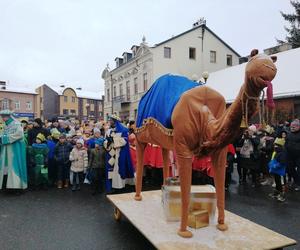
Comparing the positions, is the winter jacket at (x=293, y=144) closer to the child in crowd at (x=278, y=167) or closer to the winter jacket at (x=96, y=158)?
the child in crowd at (x=278, y=167)

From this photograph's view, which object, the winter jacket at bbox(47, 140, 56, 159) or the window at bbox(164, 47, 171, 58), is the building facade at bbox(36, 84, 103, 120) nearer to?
the window at bbox(164, 47, 171, 58)

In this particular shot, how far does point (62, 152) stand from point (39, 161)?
0.67 m

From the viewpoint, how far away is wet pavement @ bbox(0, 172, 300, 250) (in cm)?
435

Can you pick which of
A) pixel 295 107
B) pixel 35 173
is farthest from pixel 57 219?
pixel 295 107

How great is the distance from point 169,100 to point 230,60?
29.9 meters

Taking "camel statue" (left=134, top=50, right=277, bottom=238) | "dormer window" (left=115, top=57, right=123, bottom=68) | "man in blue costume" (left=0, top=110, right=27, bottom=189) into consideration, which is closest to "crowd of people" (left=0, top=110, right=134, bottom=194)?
"man in blue costume" (left=0, top=110, right=27, bottom=189)

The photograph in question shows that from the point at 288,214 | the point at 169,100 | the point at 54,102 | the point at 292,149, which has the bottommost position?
the point at 288,214

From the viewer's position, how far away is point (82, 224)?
5102 millimetres

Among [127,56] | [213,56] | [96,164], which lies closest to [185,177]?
[96,164]

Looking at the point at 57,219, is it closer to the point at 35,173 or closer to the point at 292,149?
the point at 35,173

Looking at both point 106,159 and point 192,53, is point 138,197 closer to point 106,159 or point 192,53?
point 106,159

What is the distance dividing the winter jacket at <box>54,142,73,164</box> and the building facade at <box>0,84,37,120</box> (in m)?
43.6

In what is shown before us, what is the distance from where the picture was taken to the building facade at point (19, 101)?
49.2m

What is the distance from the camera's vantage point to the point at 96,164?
7.52 m
